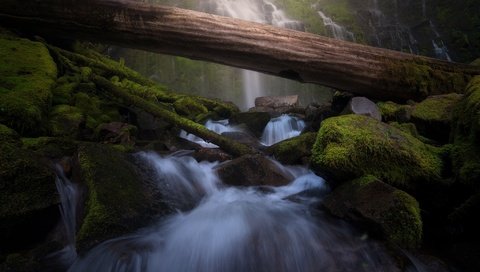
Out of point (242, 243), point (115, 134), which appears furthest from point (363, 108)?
point (115, 134)

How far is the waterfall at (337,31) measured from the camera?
12375mm

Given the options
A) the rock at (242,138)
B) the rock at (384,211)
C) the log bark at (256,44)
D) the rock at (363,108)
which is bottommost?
the rock at (242,138)

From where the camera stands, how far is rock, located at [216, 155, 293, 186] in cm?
432

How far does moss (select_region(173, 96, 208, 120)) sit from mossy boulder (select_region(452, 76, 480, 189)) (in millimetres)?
5064

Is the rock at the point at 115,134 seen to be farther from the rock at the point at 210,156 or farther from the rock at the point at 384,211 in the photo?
the rock at the point at 384,211

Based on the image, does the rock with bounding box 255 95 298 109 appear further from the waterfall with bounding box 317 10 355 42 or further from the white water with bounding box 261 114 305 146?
the waterfall with bounding box 317 10 355 42

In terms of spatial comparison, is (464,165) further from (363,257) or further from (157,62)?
(157,62)

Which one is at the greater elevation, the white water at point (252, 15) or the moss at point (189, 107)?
the white water at point (252, 15)

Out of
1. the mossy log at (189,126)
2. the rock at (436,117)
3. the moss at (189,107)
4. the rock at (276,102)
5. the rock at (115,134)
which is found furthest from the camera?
the rock at (276,102)

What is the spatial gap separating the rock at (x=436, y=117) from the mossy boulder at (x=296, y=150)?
1.47 metres

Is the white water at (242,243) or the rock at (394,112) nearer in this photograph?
the white water at (242,243)

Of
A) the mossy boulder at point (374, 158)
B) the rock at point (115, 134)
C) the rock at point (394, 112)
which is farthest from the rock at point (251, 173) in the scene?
the rock at point (394, 112)

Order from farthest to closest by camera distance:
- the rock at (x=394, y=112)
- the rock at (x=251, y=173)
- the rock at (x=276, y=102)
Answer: the rock at (x=276, y=102) → the rock at (x=394, y=112) → the rock at (x=251, y=173)

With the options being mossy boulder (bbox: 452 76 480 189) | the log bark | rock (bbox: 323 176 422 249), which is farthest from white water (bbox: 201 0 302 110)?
rock (bbox: 323 176 422 249)
